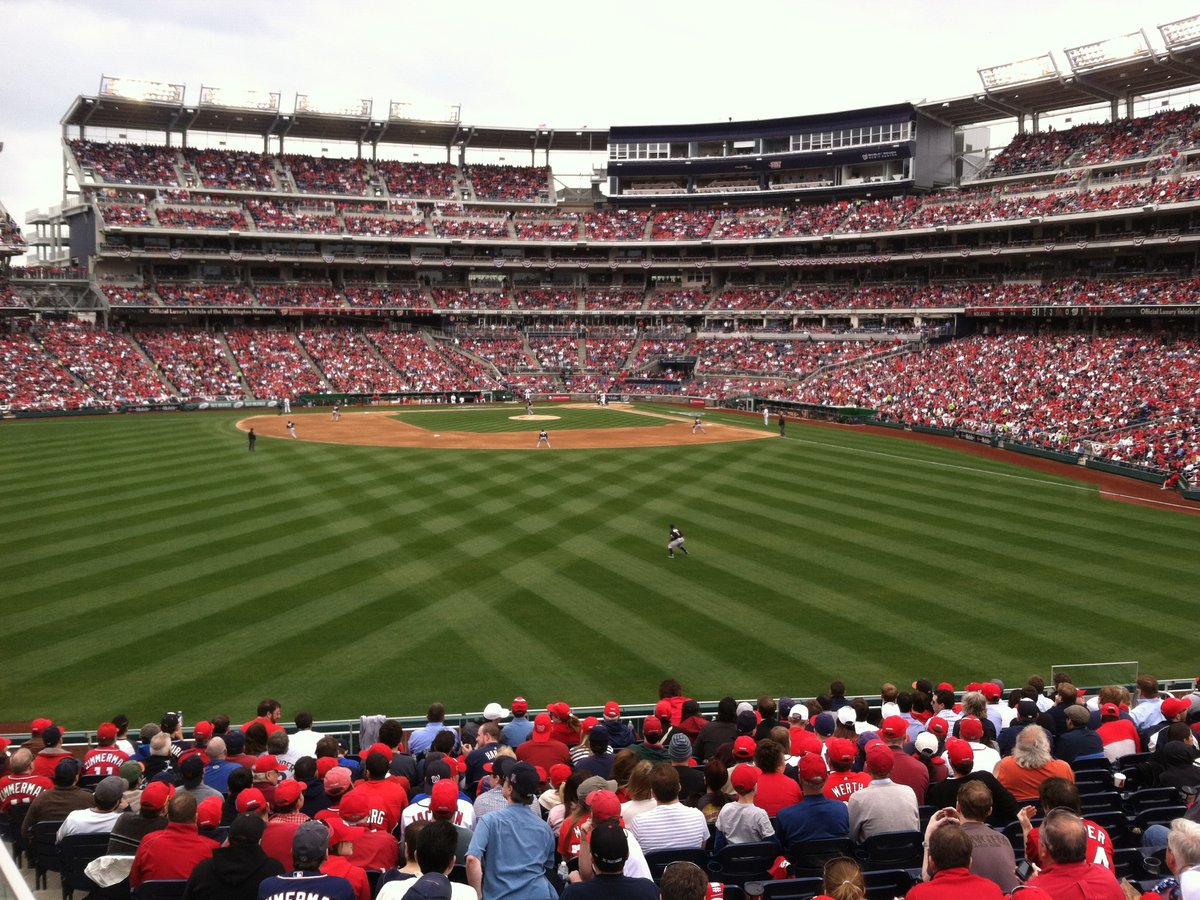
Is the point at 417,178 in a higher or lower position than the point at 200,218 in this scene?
higher

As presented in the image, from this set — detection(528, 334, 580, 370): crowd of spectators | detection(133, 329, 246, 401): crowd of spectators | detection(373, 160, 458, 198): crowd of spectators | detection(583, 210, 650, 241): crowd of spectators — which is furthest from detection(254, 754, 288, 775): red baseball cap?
detection(373, 160, 458, 198): crowd of spectators

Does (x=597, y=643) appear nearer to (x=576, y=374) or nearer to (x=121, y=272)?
(x=576, y=374)

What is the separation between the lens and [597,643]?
61.5 feet

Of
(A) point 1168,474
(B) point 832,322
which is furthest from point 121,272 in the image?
(A) point 1168,474

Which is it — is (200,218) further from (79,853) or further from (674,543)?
(79,853)

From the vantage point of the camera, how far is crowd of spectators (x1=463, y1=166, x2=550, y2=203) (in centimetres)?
9881

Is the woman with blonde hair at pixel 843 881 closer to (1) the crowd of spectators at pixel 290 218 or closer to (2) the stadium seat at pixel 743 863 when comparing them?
(2) the stadium seat at pixel 743 863

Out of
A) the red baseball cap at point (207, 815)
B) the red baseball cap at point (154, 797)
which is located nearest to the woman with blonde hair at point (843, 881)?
the red baseball cap at point (207, 815)

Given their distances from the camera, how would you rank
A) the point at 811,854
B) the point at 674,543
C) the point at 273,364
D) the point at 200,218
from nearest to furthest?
the point at 811,854 < the point at 674,543 < the point at 273,364 < the point at 200,218

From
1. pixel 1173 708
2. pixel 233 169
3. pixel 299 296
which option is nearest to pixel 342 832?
pixel 1173 708

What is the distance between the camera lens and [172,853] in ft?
21.8

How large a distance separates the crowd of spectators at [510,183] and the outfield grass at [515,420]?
3614cm

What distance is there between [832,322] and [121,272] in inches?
2640

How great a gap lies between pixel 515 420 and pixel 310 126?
49129 millimetres
